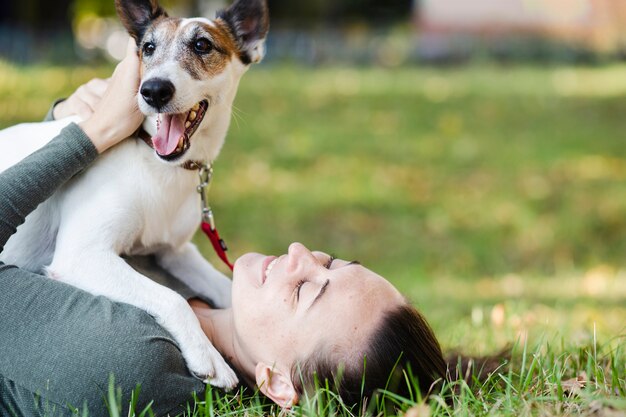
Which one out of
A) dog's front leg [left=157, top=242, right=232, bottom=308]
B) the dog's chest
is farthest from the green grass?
the dog's chest

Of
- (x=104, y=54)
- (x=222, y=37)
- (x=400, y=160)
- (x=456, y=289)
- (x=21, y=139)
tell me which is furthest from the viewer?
(x=104, y=54)

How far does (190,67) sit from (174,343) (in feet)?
3.60

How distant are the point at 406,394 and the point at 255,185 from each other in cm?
537

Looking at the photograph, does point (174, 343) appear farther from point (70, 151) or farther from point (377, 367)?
point (70, 151)

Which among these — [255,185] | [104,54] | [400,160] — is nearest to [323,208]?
[255,185]

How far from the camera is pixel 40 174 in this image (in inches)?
101

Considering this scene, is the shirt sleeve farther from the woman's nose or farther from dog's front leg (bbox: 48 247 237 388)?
the woman's nose

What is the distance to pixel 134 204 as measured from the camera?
111 inches

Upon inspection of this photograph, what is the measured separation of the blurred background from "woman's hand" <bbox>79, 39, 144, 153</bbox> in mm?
1624

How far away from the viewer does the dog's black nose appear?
8.97 feet

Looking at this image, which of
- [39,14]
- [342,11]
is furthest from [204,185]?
[342,11]

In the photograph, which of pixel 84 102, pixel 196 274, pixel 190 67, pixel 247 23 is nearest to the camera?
pixel 190 67

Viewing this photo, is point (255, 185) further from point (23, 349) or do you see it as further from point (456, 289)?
point (23, 349)

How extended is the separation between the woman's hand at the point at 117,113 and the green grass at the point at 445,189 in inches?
68.7
